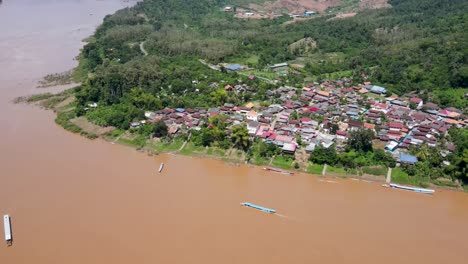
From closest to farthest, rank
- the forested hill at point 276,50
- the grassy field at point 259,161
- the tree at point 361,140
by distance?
1. the tree at point 361,140
2. the grassy field at point 259,161
3. the forested hill at point 276,50

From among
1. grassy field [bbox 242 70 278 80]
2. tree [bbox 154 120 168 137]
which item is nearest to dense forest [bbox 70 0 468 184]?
grassy field [bbox 242 70 278 80]

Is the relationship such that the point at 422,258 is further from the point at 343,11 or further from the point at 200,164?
the point at 343,11

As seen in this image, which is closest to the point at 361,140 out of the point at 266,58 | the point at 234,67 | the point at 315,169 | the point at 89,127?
the point at 315,169

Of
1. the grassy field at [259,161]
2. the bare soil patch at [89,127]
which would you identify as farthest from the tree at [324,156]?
the bare soil patch at [89,127]

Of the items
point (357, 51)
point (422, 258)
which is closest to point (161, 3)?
point (357, 51)

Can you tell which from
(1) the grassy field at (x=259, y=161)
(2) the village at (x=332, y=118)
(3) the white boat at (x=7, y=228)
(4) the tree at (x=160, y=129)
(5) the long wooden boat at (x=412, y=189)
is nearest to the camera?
(3) the white boat at (x=7, y=228)

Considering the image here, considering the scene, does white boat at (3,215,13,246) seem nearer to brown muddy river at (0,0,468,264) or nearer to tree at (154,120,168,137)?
brown muddy river at (0,0,468,264)

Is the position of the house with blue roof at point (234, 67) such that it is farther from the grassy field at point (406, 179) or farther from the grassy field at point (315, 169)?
the grassy field at point (406, 179)
